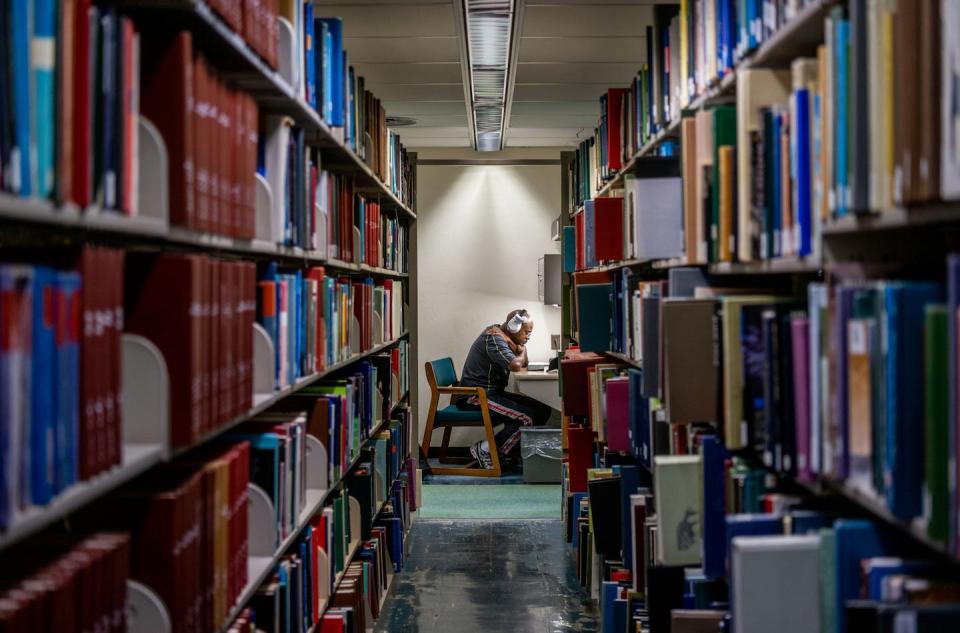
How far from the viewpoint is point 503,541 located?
19.0 feet

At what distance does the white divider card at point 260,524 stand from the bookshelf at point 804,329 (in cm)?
91

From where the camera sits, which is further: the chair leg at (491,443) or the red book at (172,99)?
the chair leg at (491,443)

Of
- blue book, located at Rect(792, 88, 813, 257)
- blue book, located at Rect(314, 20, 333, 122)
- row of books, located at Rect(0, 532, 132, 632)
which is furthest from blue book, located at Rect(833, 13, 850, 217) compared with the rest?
blue book, located at Rect(314, 20, 333, 122)

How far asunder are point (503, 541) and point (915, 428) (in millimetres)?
4696

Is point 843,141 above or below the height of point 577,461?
above

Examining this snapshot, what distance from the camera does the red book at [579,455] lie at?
5043 mm

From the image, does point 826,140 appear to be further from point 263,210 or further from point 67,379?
point 263,210

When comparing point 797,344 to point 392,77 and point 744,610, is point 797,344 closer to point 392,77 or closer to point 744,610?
point 744,610

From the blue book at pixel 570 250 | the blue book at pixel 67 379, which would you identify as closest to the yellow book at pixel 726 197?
the blue book at pixel 67 379

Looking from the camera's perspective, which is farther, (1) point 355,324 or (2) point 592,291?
(2) point 592,291

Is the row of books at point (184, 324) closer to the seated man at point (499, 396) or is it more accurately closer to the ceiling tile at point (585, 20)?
the ceiling tile at point (585, 20)

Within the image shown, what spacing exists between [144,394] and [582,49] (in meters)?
3.42

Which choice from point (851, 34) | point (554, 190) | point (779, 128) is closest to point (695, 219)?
point (779, 128)

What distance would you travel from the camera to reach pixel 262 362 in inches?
90.2
